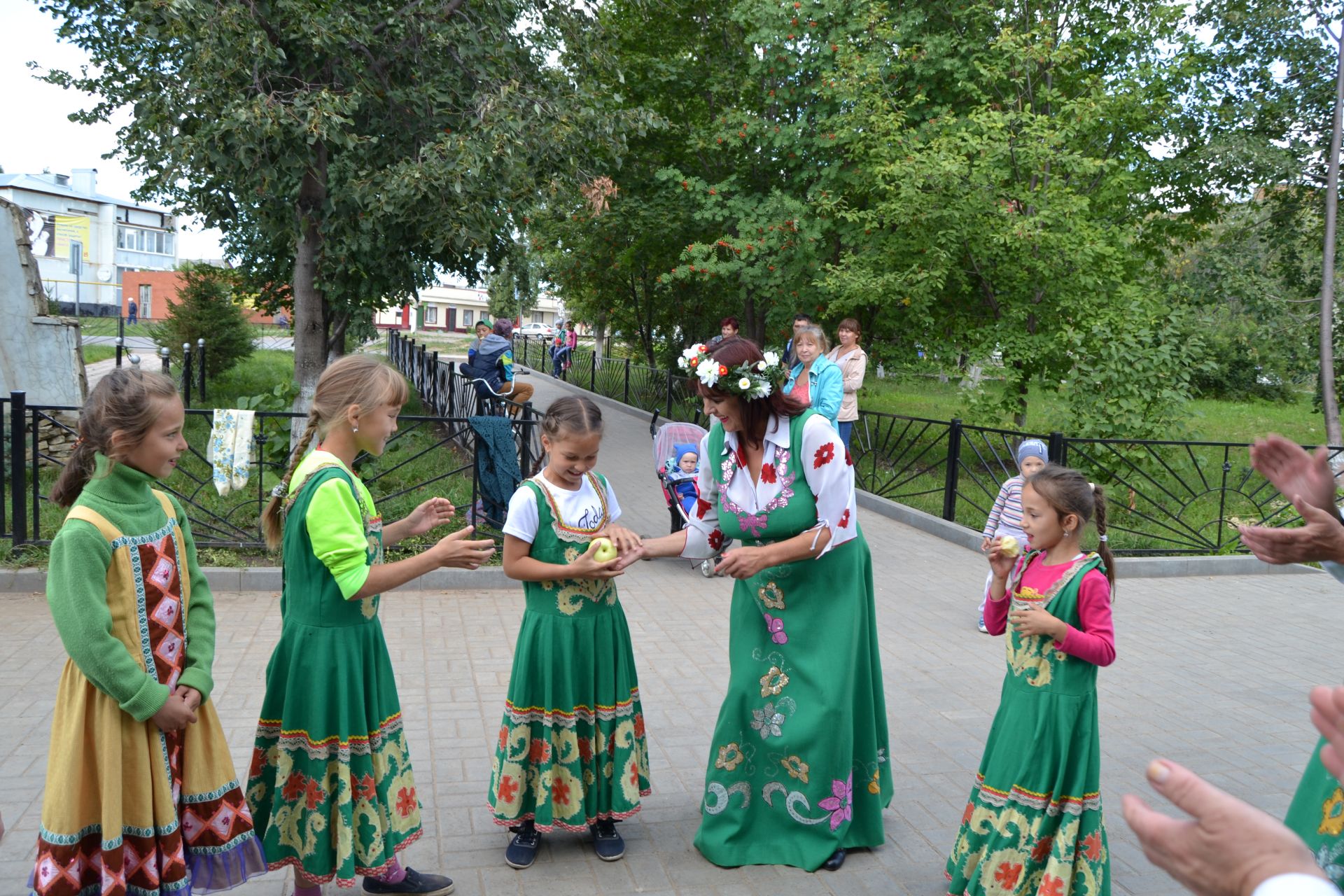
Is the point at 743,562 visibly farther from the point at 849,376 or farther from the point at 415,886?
the point at 849,376

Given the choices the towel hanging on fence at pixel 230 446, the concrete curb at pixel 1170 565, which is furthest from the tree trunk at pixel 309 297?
the concrete curb at pixel 1170 565

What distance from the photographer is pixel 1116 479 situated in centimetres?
1066

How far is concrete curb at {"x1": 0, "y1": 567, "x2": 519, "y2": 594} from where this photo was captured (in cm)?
700

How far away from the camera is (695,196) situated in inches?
570

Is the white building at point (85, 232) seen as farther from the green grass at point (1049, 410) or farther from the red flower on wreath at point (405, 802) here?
the red flower on wreath at point (405, 802)

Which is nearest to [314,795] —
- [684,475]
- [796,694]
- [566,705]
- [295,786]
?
[295,786]

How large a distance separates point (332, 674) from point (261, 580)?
15.4 ft

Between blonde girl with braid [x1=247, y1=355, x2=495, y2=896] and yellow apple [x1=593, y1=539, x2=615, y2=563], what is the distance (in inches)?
19.8

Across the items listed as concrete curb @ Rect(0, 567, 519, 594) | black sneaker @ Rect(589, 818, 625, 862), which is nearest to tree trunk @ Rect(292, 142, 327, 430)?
concrete curb @ Rect(0, 567, 519, 594)

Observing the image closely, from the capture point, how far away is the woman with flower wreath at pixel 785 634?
356 centimetres

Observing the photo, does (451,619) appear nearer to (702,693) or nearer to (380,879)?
(702,693)

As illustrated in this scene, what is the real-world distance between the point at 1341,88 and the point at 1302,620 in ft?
34.6

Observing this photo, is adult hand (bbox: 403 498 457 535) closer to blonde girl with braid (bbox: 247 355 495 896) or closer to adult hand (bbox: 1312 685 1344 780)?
blonde girl with braid (bbox: 247 355 495 896)

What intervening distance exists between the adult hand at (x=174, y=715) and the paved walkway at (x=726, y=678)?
1127mm
